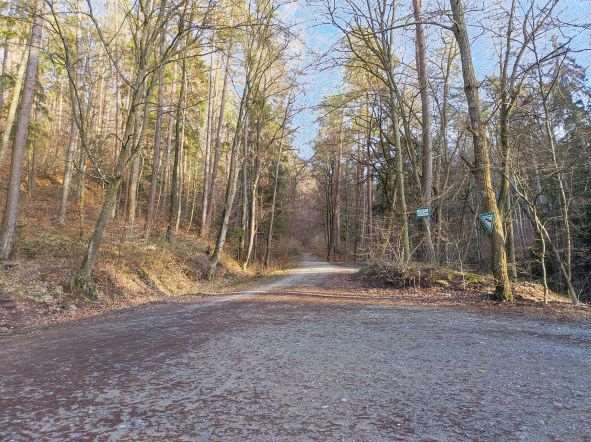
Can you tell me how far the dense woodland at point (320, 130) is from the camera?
9.93m

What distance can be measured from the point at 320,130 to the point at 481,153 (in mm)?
20807

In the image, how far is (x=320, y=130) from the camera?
96.1ft

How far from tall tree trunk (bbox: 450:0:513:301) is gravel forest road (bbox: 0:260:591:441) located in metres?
2.54

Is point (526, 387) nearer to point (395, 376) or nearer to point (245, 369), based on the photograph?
point (395, 376)

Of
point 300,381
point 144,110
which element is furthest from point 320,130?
point 300,381

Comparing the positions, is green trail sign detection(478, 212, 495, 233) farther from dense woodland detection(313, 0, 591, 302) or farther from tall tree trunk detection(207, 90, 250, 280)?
tall tree trunk detection(207, 90, 250, 280)

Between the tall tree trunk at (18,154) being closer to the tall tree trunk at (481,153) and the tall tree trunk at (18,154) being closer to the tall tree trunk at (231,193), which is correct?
the tall tree trunk at (231,193)

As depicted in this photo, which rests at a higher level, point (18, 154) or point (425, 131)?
point (425, 131)

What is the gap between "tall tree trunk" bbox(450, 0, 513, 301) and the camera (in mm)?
8867

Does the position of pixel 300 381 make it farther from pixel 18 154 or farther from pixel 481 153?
pixel 18 154

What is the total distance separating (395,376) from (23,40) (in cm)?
2016

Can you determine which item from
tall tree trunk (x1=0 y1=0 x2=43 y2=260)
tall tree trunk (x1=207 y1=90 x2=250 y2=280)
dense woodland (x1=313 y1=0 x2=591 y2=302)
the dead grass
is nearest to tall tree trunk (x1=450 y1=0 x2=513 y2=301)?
dense woodland (x1=313 y1=0 x2=591 y2=302)

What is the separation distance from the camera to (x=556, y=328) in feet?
19.7

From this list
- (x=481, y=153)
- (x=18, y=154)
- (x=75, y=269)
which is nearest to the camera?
(x=481, y=153)
